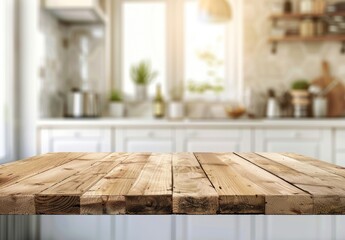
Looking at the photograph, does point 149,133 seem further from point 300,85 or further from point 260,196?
point 260,196

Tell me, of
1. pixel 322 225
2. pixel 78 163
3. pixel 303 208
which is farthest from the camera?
pixel 322 225

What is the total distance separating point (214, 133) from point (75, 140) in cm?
107

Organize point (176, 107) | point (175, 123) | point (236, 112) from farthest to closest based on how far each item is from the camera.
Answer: point (176, 107)
point (236, 112)
point (175, 123)

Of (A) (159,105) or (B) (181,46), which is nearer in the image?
(A) (159,105)

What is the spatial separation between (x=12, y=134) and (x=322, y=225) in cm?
235

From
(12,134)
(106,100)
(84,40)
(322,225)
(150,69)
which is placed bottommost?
(322,225)

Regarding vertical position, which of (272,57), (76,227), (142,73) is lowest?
(76,227)

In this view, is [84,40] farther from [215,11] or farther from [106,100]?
[215,11]

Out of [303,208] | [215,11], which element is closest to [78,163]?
[303,208]

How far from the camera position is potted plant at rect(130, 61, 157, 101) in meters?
3.76

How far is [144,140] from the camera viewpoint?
2.99 meters

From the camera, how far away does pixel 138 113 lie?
3.82 m

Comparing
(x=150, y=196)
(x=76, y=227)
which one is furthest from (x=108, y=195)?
(x=76, y=227)

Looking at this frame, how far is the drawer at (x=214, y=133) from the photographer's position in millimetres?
2986
